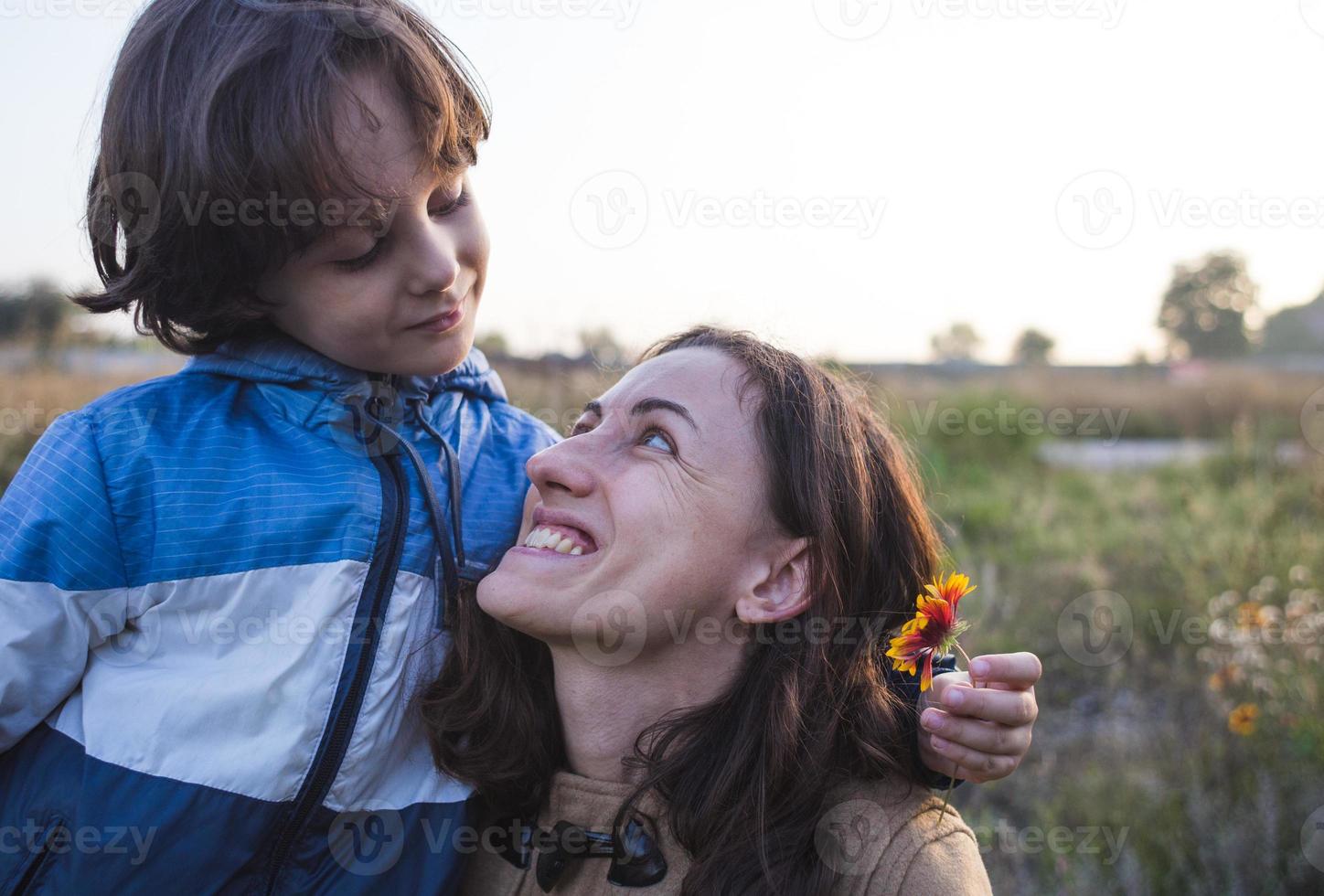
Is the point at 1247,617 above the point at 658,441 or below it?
below

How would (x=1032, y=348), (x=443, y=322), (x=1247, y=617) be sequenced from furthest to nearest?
(x=1032, y=348), (x=1247, y=617), (x=443, y=322)

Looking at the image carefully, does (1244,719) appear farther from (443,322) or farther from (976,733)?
(443,322)

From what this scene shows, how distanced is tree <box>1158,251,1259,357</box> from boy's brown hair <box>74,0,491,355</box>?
8.78 metres

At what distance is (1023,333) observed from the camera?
53.3ft

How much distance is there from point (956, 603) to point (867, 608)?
291 mm

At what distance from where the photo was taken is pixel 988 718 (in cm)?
194

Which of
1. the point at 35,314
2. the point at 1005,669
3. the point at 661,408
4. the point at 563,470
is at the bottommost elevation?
the point at 35,314

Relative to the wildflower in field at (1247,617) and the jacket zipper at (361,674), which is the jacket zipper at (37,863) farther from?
the wildflower in field at (1247,617)

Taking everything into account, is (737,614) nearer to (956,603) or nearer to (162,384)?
(956,603)

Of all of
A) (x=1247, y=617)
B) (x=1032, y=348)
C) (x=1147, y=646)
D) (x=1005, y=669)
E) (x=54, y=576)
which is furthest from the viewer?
Answer: (x=1032, y=348)

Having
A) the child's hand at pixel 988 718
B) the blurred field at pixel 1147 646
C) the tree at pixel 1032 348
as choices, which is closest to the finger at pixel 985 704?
the child's hand at pixel 988 718

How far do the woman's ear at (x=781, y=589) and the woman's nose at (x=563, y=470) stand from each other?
40 centimetres

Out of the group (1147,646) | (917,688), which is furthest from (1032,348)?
(917,688)

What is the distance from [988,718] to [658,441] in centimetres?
84
